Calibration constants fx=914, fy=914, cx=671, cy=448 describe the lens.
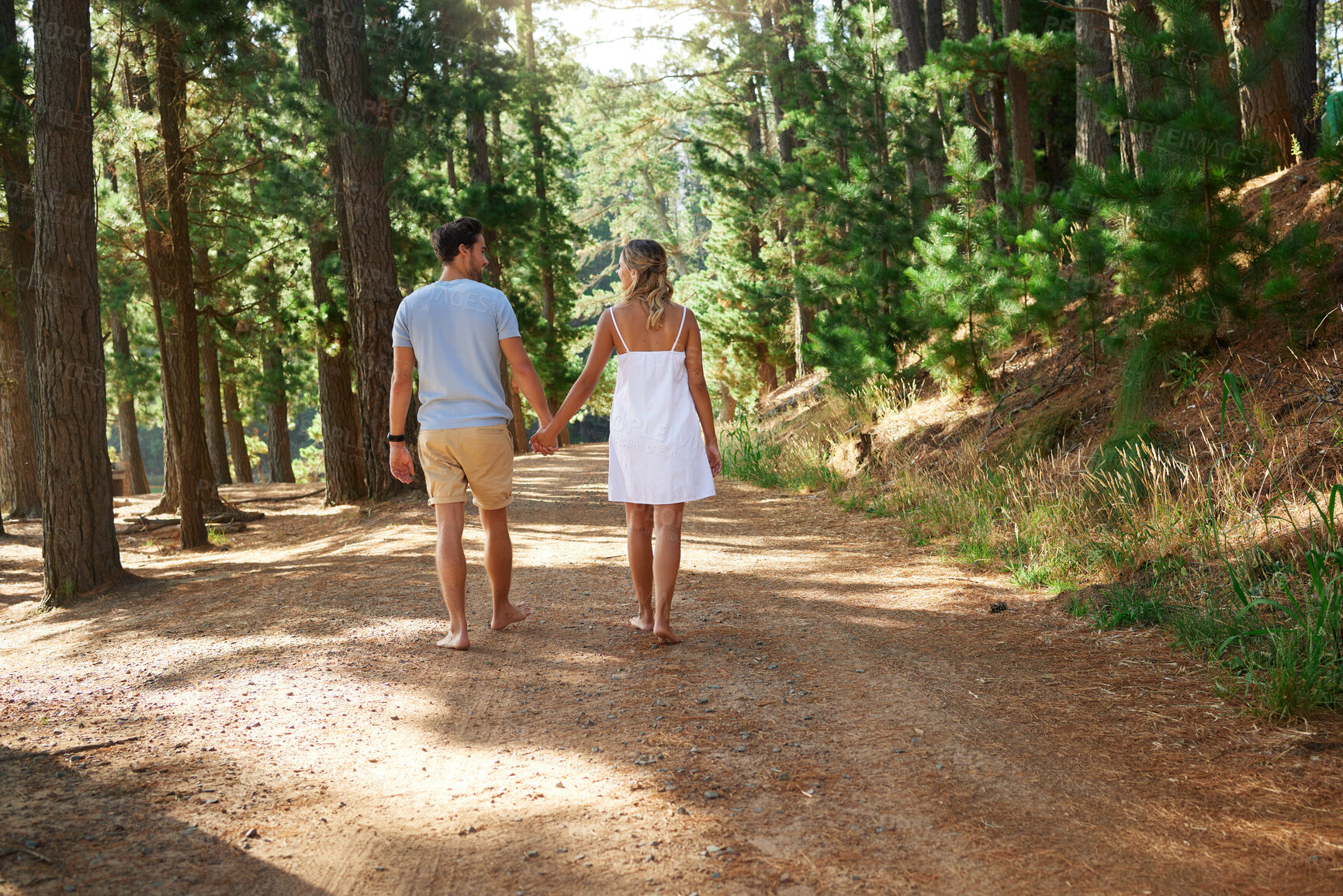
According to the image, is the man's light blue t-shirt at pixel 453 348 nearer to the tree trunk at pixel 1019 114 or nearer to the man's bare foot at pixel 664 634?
the man's bare foot at pixel 664 634

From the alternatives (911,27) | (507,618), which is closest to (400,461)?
(507,618)

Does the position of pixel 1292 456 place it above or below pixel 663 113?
below

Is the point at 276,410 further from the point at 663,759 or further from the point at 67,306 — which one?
the point at 663,759

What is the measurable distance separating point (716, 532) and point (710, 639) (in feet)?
13.3

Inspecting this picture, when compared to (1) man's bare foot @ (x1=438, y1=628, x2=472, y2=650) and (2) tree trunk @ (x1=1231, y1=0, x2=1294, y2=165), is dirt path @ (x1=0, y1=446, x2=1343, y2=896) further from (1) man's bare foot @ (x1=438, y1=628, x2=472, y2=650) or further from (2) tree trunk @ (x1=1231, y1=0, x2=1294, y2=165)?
(2) tree trunk @ (x1=1231, y1=0, x2=1294, y2=165)

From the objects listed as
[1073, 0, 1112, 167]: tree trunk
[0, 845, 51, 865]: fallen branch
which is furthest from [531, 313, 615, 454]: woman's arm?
[1073, 0, 1112, 167]: tree trunk

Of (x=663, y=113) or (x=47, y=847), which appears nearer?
(x=47, y=847)

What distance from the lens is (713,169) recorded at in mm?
20594

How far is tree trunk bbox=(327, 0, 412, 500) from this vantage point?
1213 cm

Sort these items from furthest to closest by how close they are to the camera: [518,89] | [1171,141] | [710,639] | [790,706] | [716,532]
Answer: [518,89] → [716,532] → [1171,141] → [710,639] → [790,706]

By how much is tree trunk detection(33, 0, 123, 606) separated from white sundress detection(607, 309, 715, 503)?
19.1ft

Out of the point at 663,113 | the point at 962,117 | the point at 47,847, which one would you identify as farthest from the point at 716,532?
the point at 663,113

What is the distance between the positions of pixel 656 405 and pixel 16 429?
15.6 m

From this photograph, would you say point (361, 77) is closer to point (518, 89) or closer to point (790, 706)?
point (518, 89)
